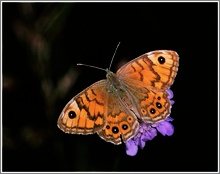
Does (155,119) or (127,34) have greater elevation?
(127,34)

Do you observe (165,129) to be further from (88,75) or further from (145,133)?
(88,75)

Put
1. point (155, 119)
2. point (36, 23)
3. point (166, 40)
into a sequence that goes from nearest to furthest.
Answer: point (155, 119) < point (36, 23) < point (166, 40)

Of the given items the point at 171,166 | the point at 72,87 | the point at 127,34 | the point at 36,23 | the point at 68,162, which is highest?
the point at 36,23

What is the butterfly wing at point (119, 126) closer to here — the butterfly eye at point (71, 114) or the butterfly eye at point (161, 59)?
the butterfly eye at point (71, 114)

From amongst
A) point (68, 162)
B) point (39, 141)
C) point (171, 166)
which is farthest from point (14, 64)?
point (171, 166)

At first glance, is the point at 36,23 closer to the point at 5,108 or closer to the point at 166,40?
the point at 5,108

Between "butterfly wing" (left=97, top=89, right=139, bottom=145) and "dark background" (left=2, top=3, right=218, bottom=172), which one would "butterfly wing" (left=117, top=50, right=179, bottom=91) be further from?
"dark background" (left=2, top=3, right=218, bottom=172)

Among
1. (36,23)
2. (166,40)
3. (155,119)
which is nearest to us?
(155,119)

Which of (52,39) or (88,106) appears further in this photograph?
(52,39)

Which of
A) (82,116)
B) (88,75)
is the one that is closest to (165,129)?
(82,116)

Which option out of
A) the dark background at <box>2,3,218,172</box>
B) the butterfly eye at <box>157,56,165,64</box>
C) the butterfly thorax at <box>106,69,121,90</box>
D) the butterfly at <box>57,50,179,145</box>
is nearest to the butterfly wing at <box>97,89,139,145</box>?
the butterfly at <box>57,50,179,145</box>
